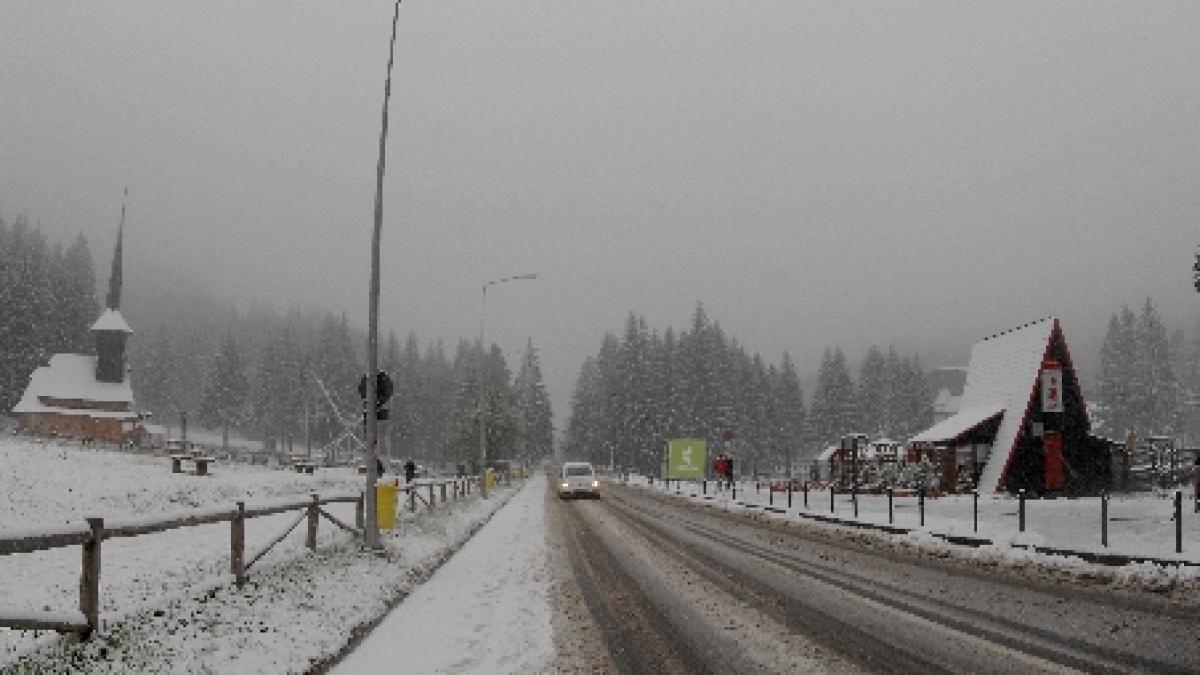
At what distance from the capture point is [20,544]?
19.3 feet

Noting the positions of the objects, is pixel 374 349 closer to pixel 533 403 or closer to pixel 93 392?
pixel 93 392

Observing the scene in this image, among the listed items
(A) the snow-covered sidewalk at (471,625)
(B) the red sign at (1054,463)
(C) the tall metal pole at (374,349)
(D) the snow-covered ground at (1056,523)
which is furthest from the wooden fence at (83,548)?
(B) the red sign at (1054,463)

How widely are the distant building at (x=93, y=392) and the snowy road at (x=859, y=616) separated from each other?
6952 cm

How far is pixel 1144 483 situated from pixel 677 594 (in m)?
37.7

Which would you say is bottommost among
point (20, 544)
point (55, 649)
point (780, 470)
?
point (780, 470)

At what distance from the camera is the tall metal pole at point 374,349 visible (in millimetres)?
15070

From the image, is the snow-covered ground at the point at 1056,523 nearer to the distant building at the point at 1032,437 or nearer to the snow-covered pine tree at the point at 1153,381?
the distant building at the point at 1032,437

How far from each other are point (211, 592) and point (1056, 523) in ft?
62.8

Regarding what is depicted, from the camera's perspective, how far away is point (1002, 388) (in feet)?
131

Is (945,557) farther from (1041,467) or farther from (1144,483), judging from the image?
(1144,483)

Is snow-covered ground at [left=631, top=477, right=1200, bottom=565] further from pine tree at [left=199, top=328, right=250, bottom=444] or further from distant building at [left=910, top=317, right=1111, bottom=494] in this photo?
pine tree at [left=199, top=328, right=250, bottom=444]

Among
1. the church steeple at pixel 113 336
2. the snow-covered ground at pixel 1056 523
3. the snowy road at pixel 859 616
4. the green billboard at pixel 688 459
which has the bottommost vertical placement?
the green billboard at pixel 688 459

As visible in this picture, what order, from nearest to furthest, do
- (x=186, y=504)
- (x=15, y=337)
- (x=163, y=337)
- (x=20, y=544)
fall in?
(x=20, y=544) → (x=186, y=504) → (x=15, y=337) → (x=163, y=337)

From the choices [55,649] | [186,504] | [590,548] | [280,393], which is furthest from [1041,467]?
[280,393]
